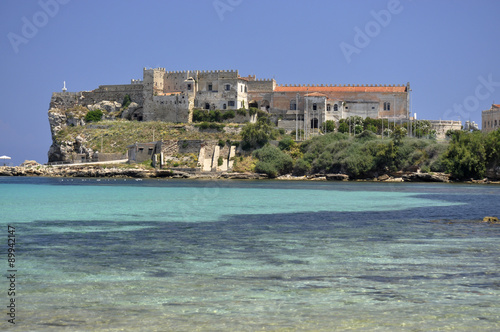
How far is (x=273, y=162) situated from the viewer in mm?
63375

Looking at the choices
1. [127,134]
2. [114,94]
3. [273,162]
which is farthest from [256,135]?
[114,94]

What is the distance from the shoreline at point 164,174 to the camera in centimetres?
5725

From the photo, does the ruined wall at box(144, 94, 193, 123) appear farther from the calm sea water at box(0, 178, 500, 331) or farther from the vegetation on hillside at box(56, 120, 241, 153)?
the calm sea water at box(0, 178, 500, 331)

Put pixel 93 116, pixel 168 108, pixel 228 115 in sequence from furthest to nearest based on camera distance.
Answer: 1. pixel 93 116
2. pixel 168 108
3. pixel 228 115

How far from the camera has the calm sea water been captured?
8.42m

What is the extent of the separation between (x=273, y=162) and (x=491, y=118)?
41.7 metres

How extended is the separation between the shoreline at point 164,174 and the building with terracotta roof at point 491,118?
118ft

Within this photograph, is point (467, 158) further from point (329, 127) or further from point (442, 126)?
point (442, 126)

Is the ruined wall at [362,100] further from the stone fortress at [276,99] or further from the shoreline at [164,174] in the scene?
the shoreline at [164,174]

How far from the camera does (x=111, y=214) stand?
926 inches

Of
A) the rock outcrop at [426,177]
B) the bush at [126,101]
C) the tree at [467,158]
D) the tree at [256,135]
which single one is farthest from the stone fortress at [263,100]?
the tree at [467,158]

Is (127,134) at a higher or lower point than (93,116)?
lower

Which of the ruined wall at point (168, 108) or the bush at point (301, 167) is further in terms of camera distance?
the ruined wall at point (168, 108)

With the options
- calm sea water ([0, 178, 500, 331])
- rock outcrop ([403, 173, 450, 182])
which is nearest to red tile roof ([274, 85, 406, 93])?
rock outcrop ([403, 173, 450, 182])
